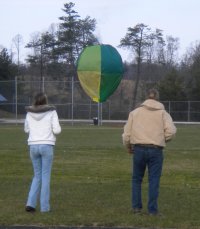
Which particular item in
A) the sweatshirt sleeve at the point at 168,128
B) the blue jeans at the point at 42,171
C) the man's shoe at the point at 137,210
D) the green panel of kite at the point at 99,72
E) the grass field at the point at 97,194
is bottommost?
the grass field at the point at 97,194

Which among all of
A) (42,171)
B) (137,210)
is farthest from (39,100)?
(137,210)

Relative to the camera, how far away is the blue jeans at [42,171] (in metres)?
9.30

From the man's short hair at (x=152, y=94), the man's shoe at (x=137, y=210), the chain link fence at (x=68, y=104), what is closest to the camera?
the man's short hair at (x=152, y=94)

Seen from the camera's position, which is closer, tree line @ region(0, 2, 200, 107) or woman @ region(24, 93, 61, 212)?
woman @ region(24, 93, 61, 212)

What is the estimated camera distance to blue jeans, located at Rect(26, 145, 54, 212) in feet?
30.5

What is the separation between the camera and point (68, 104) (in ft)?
199

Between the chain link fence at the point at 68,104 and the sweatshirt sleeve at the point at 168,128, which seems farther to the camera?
the chain link fence at the point at 68,104

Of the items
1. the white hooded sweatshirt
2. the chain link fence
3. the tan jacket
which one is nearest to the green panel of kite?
the white hooded sweatshirt

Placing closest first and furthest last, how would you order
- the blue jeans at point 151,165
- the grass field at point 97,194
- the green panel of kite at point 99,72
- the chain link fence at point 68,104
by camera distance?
the grass field at point 97,194, the blue jeans at point 151,165, the green panel of kite at point 99,72, the chain link fence at point 68,104

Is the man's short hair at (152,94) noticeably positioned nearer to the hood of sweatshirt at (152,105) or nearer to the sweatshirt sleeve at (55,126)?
the hood of sweatshirt at (152,105)

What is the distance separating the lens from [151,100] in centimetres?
907

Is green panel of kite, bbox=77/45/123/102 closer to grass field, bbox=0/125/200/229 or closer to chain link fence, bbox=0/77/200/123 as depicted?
grass field, bbox=0/125/200/229

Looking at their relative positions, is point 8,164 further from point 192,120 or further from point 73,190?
point 192,120

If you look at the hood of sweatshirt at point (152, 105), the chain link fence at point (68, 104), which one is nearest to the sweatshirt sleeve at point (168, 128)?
the hood of sweatshirt at point (152, 105)
